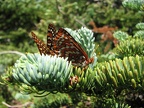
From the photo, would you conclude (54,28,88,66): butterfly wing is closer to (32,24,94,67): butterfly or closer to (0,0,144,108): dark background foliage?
(32,24,94,67): butterfly

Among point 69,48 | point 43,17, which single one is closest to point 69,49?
point 69,48

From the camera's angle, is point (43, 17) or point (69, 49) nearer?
point (69, 49)

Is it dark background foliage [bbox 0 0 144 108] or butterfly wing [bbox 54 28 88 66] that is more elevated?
butterfly wing [bbox 54 28 88 66]

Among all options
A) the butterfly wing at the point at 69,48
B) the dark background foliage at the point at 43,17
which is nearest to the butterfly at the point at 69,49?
the butterfly wing at the point at 69,48

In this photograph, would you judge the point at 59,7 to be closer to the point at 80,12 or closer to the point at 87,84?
the point at 80,12

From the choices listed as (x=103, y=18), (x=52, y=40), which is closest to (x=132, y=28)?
(x=103, y=18)

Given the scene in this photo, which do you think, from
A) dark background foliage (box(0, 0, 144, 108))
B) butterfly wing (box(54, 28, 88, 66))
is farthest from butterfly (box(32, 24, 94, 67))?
dark background foliage (box(0, 0, 144, 108))

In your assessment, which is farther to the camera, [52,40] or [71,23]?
[71,23]

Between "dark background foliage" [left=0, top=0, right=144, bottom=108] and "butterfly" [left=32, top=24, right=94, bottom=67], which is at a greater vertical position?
"butterfly" [left=32, top=24, right=94, bottom=67]

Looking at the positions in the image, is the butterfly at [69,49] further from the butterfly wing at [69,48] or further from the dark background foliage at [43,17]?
the dark background foliage at [43,17]

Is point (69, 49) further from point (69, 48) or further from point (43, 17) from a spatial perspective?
point (43, 17)

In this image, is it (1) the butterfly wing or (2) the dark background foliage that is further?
(2) the dark background foliage
